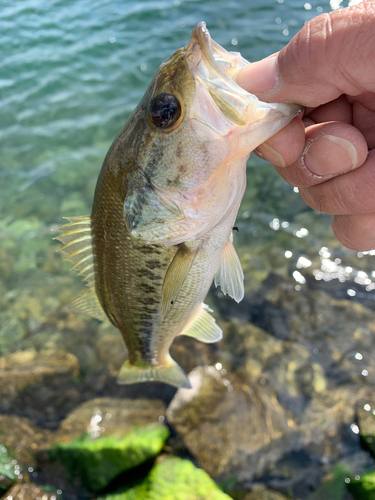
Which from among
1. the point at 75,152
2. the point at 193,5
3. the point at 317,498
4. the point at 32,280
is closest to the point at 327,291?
the point at 317,498

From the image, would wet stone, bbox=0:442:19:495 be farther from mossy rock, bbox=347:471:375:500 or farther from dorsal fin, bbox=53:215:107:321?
mossy rock, bbox=347:471:375:500

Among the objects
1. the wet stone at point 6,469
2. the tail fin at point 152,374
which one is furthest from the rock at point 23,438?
the tail fin at point 152,374

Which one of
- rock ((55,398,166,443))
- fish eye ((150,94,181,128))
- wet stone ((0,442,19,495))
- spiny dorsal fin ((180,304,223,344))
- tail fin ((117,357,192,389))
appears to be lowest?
rock ((55,398,166,443))

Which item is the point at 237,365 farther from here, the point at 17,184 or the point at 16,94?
the point at 16,94

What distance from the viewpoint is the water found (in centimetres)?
446

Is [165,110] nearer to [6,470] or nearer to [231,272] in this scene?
[231,272]

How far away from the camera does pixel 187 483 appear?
130 inches

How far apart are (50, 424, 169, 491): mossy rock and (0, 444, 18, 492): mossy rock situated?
0.37 meters

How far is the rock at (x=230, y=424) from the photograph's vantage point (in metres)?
3.59

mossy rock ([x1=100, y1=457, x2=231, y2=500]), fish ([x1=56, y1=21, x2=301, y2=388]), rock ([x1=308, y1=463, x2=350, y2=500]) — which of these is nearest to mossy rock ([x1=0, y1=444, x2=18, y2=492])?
mossy rock ([x1=100, y1=457, x2=231, y2=500])

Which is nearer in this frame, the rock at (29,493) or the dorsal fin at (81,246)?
the dorsal fin at (81,246)

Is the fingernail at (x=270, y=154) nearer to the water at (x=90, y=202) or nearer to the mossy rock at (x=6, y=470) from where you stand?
the water at (x=90, y=202)

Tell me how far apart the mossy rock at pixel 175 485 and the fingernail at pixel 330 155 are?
2.87 m

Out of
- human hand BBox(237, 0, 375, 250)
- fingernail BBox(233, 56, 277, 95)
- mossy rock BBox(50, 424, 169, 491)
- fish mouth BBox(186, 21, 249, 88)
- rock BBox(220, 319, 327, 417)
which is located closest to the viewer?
fish mouth BBox(186, 21, 249, 88)
